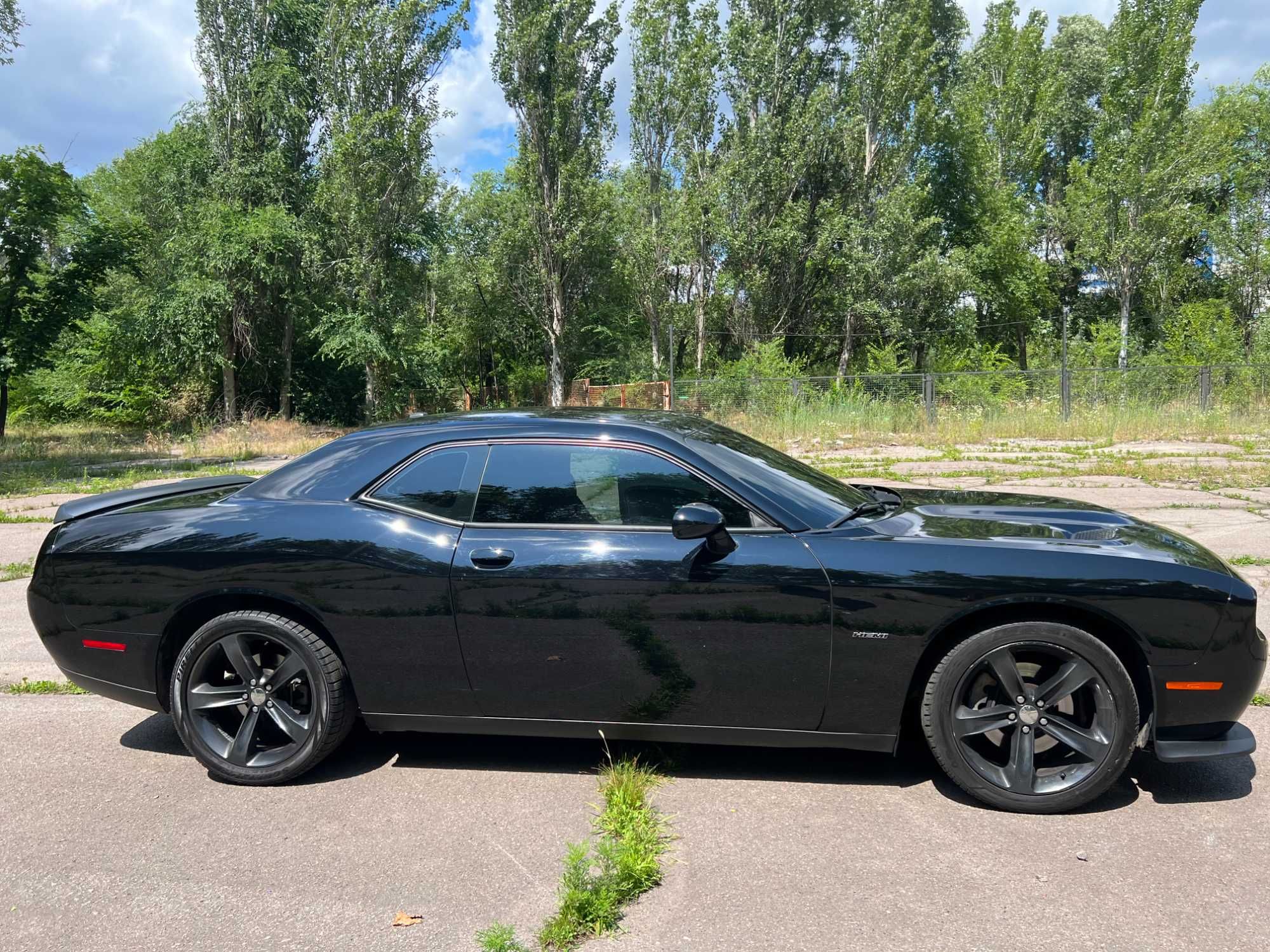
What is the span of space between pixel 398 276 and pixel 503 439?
3198cm

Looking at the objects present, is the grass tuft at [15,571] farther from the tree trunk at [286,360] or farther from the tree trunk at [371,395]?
the tree trunk at [286,360]

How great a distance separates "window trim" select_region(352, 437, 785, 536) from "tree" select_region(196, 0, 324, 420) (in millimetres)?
29862

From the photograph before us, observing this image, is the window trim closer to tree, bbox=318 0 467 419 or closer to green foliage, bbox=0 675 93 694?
green foliage, bbox=0 675 93 694

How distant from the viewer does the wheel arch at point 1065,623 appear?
3057mm

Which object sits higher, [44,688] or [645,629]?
[645,629]

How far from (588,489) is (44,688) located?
139 inches

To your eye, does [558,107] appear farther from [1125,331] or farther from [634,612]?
[634,612]

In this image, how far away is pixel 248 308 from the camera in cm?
3225

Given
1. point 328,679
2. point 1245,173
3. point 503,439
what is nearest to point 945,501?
point 503,439

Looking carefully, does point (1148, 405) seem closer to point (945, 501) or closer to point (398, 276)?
point (945, 501)

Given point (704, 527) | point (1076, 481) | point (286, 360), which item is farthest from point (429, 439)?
point (286, 360)

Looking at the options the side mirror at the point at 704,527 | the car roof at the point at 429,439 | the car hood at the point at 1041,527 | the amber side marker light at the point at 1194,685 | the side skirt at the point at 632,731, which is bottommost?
the side skirt at the point at 632,731

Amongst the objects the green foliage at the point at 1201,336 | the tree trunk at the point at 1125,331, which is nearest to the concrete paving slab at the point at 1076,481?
the green foliage at the point at 1201,336

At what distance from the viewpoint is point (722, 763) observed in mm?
3637
